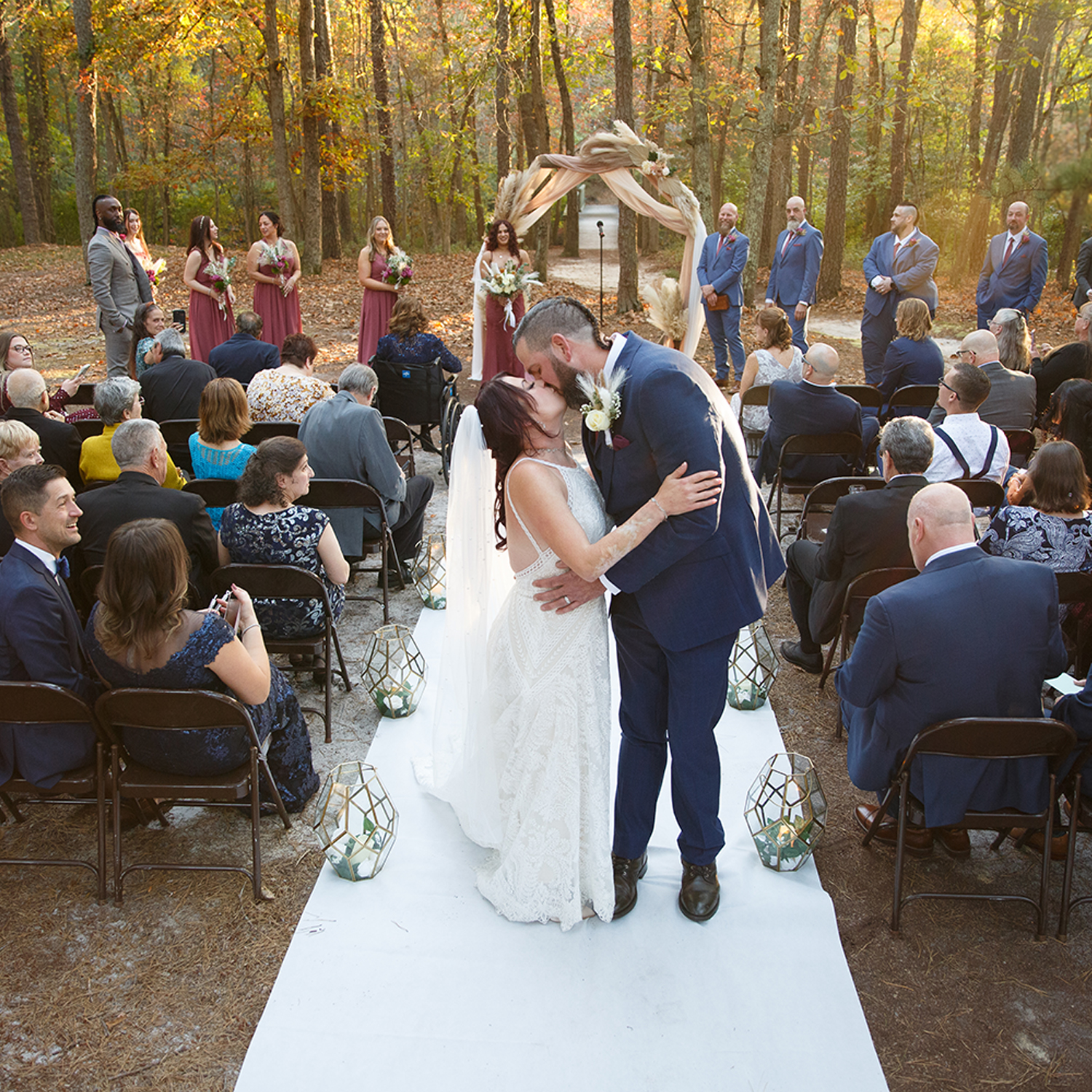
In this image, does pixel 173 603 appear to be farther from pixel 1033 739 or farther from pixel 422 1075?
pixel 1033 739

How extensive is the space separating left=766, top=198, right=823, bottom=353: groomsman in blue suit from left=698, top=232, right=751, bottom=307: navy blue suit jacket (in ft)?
1.22

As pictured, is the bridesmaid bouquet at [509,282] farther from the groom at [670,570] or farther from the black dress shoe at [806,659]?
the groom at [670,570]

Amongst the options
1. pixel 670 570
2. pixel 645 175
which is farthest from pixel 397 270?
pixel 670 570

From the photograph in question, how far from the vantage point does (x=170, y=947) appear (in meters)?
3.03

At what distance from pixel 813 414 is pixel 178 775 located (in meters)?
4.37

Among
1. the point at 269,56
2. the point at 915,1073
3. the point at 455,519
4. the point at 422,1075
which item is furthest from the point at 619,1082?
the point at 269,56

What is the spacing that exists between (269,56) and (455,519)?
16034 millimetres

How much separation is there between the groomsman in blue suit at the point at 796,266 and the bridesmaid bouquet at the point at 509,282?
310cm

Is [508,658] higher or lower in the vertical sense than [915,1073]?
higher

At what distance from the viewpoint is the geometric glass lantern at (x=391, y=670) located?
4332 millimetres

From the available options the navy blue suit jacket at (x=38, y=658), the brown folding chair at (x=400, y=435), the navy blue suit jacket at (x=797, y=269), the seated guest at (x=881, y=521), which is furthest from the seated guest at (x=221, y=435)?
the navy blue suit jacket at (x=797, y=269)

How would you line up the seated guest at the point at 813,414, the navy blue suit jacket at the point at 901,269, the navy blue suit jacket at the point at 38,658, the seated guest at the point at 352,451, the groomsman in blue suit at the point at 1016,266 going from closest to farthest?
the navy blue suit jacket at the point at 38,658 → the seated guest at the point at 352,451 → the seated guest at the point at 813,414 → the navy blue suit jacket at the point at 901,269 → the groomsman in blue suit at the point at 1016,266

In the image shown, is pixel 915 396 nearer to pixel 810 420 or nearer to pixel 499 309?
pixel 810 420

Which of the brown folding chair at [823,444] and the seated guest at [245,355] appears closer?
the brown folding chair at [823,444]
